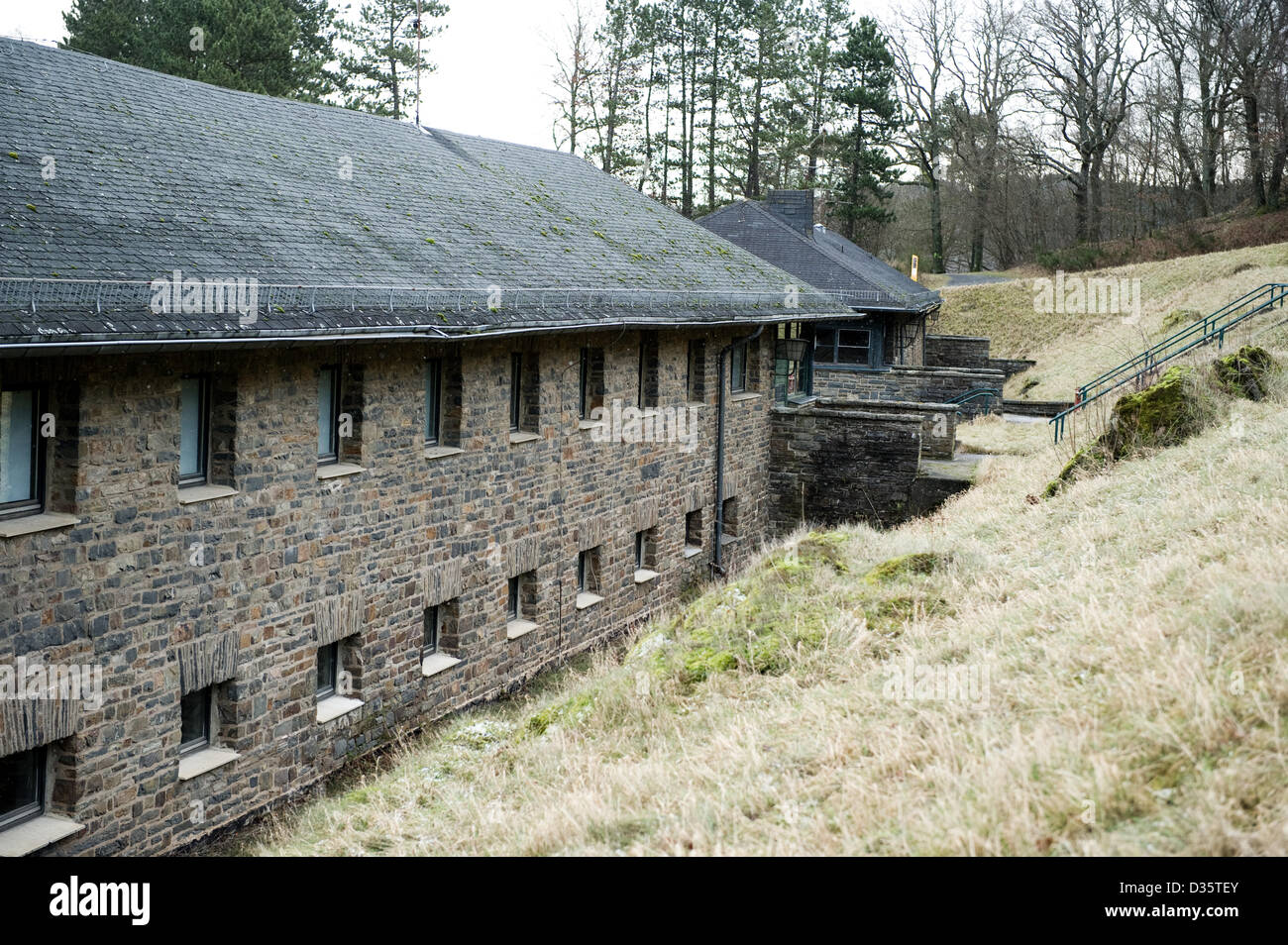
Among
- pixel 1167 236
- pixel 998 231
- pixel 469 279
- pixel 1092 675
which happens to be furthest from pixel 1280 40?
pixel 1092 675

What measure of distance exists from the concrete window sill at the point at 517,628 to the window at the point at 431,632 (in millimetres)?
1132

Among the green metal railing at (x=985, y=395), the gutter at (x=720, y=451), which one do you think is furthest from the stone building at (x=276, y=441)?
the green metal railing at (x=985, y=395)

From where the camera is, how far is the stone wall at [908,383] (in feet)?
96.7

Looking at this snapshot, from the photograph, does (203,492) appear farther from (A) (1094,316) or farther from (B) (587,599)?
(A) (1094,316)

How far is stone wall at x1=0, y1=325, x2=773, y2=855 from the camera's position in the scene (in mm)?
8508

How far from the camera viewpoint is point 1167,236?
47688mm

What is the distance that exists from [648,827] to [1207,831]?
284 cm

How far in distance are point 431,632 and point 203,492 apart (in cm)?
400

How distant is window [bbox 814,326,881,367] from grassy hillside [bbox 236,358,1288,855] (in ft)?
65.5

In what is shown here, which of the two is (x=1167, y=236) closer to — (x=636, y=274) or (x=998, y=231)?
(x=998, y=231)

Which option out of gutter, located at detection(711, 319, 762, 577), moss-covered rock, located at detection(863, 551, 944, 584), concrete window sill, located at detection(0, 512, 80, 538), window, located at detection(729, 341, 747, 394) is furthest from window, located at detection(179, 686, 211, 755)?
window, located at detection(729, 341, 747, 394)

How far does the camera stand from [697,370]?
18.4 meters
